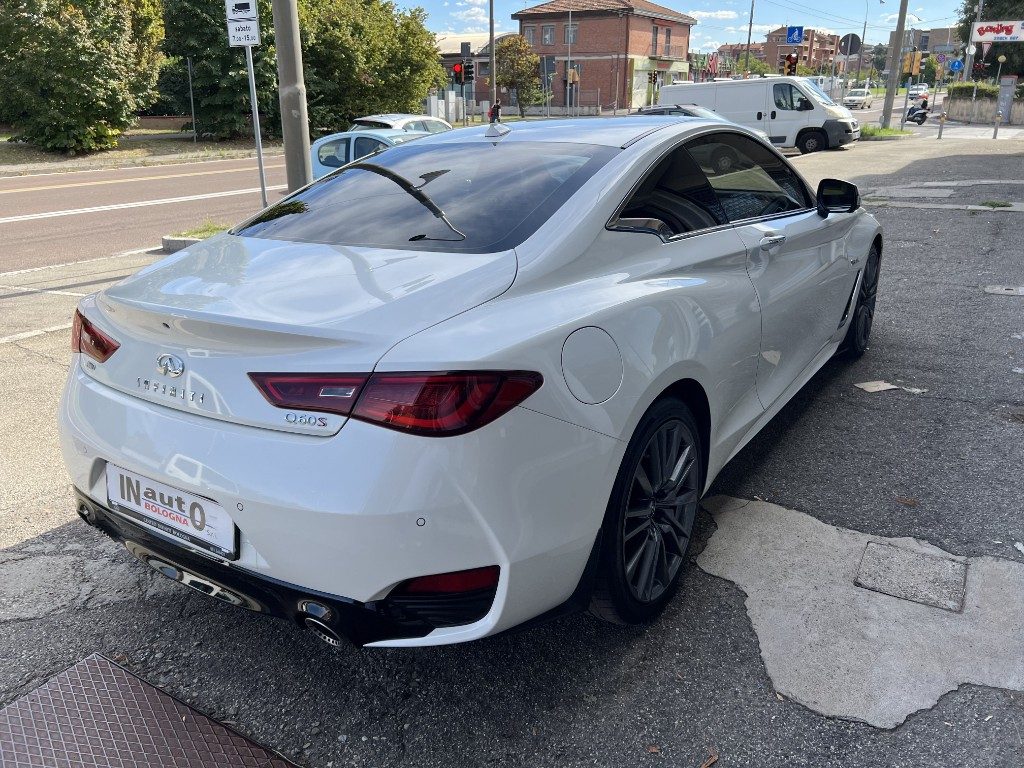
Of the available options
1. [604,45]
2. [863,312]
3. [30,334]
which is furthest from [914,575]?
[604,45]

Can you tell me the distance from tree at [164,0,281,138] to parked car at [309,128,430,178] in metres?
21.1

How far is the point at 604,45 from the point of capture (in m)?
71.1

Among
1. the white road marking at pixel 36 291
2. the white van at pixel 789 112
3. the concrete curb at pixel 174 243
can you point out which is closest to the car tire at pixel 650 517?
the white road marking at pixel 36 291

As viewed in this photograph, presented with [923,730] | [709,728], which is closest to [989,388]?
[923,730]

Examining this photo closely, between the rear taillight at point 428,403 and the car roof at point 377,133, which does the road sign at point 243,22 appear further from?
the rear taillight at point 428,403

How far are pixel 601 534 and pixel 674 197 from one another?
4.42ft

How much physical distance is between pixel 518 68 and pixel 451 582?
214 feet

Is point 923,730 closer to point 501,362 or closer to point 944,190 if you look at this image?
point 501,362

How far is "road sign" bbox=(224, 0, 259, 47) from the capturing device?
8242 millimetres

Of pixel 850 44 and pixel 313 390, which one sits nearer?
pixel 313 390

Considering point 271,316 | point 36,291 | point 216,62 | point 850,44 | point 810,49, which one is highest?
point 810,49

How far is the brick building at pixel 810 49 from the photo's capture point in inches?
5384

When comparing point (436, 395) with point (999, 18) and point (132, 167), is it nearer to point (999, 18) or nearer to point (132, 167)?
point (132, 167)

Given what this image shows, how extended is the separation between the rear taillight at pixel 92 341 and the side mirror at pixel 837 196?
128 inches
